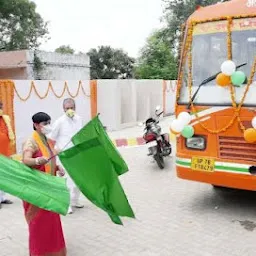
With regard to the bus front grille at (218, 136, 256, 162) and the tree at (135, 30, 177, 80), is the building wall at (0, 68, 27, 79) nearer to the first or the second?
the tree at (135, 30, 177, 80)

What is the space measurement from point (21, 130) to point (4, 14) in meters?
18.1

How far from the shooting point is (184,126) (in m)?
5.63

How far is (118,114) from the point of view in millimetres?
14633

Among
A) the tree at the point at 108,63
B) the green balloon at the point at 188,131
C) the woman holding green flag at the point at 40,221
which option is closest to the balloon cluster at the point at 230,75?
the green balloon at the point at 188,131

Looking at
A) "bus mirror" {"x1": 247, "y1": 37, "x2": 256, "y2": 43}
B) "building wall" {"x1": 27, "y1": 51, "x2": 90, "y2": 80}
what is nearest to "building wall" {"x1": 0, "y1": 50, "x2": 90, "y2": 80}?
"building wall" {"x1": 27, "y1": 51, "x2": 90, "y2": 80}

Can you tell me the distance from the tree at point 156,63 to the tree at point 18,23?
7.59 metres

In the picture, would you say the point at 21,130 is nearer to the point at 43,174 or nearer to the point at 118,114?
the point at 118,114

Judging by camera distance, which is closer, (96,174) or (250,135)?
(96,174)

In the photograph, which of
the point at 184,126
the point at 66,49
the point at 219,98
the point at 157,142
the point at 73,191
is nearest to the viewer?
the point at 219,98

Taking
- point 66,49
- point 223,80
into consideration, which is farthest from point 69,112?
point 66,49

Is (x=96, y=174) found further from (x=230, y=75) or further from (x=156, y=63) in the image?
(x=156, y=63)

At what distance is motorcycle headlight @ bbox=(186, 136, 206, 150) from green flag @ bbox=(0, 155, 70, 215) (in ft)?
7.80

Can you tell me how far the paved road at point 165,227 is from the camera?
4672mm

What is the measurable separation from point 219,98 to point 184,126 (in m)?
0.56
